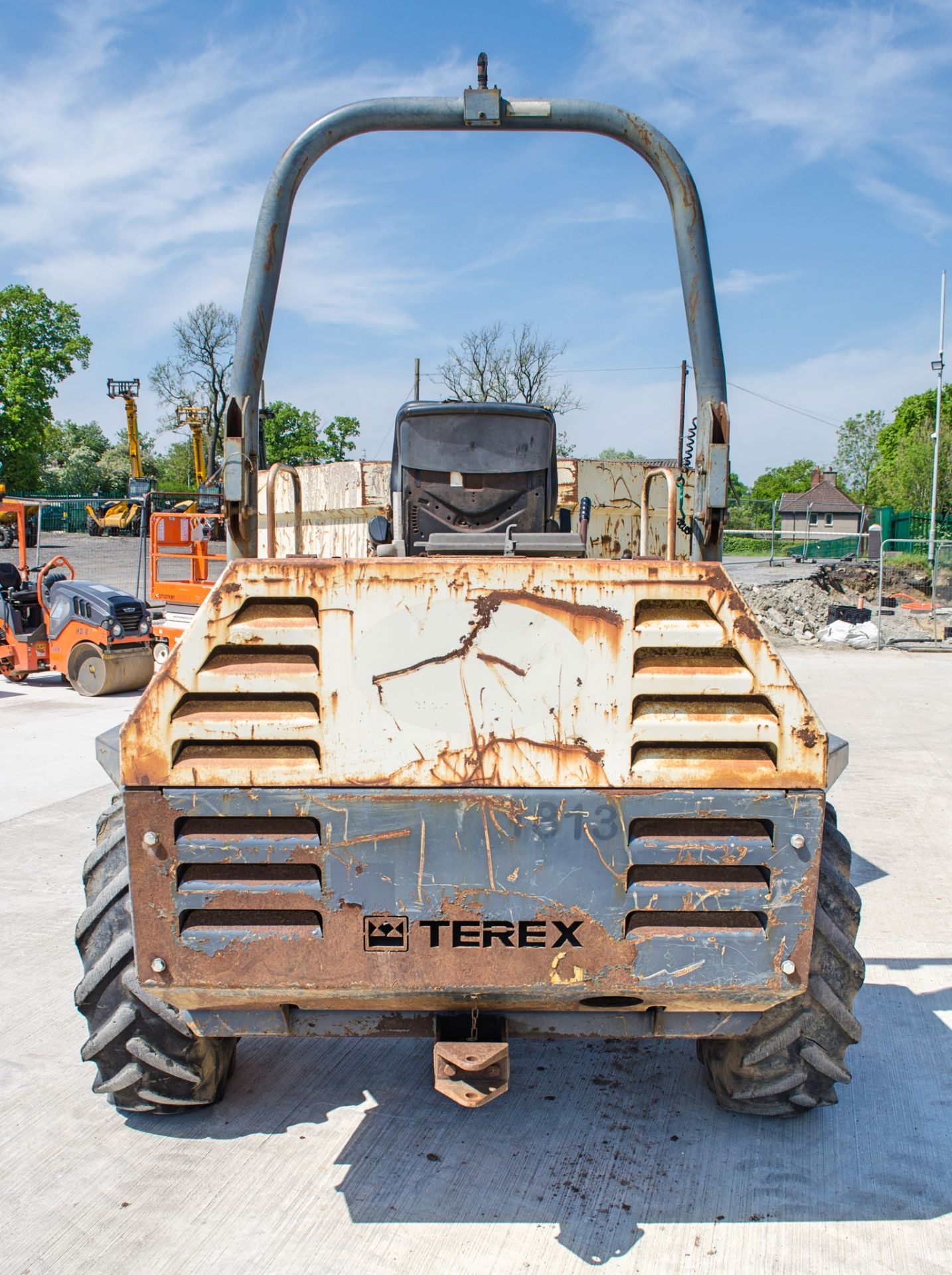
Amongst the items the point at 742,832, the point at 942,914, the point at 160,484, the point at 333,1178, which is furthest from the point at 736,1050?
the point at 160,484

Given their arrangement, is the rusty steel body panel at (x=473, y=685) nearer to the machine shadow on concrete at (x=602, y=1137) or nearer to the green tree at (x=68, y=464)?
the machine shadow on concrete at (x=602, y=1137)

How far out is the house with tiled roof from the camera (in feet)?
271

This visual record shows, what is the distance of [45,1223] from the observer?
288 cm

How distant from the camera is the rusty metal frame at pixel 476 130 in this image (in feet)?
11.2

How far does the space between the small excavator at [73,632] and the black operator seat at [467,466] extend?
6.93 m

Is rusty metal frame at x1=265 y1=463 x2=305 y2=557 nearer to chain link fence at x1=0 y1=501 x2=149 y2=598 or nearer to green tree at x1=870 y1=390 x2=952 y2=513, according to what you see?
chain link fence at x1=0 y1=501 x2=149 y2=598

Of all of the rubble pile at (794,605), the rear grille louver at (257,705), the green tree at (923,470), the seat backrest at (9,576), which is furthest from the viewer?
the green tree at (923,470)

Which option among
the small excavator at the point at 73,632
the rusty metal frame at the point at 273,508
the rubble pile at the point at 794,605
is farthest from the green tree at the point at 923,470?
A: the rusty metal frame at the point at 273,508

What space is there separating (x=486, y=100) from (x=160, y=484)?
72.1 m

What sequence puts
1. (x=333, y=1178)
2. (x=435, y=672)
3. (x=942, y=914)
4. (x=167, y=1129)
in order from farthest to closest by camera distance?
(x=942, y=914)
(x=167, y=1129)
(x=333, y=1178)
(x=435, y=672)

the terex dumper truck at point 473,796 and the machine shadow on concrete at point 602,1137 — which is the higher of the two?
the terex dumper truck at point 473,796

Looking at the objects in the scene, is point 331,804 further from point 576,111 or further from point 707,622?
point 576,111

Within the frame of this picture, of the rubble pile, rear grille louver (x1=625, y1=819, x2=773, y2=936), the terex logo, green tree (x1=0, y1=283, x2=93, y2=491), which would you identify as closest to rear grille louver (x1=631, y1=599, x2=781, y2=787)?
rear grille louver (x1=625, y1=819, x2=773, y2=936)

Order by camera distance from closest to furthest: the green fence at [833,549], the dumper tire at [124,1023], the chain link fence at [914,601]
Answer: the dumper tire at [124,1023] < the chain link fence at [914,601] < the green fence at [833,549]
